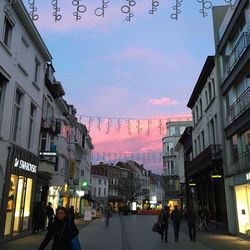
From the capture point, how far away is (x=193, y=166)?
104 ft

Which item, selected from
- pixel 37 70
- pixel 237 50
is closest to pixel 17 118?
pixel 37 70

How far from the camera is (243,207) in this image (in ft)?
64.5

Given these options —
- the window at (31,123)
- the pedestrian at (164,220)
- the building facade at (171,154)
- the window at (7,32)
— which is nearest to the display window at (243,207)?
the pedestrian at (164,220)

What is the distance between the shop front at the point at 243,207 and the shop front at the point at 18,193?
11.7 m

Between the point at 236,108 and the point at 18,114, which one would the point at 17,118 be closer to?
the point at 18,114

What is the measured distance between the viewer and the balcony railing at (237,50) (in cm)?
1800

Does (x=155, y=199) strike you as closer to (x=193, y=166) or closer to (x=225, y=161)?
(x=193, y=166)

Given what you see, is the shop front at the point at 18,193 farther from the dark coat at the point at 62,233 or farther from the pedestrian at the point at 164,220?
the dark coat at the point at 62,233

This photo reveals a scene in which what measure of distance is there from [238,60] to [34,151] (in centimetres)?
1264

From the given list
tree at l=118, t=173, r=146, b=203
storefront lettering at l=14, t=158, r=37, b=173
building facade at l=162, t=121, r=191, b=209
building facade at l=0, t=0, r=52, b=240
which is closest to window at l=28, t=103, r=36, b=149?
building facade at l=0, t=0, r=52, b=240

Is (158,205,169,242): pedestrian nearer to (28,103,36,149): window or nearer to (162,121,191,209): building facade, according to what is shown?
(28,103,36,149): window

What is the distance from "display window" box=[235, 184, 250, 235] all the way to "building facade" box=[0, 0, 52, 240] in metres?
11.9

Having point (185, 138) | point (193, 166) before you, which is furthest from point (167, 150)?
point (193, 166)

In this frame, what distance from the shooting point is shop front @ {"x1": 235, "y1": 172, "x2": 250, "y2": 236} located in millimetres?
19000
